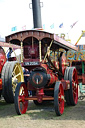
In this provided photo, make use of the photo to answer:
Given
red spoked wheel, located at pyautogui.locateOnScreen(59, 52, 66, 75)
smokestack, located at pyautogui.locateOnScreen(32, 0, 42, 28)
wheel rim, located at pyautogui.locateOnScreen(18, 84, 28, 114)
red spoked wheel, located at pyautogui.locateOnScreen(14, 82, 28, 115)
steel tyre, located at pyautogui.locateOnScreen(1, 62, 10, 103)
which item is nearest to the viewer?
red spoked wheel, located at pyautogui.locateOnScreen(14, 82, 28, 115)

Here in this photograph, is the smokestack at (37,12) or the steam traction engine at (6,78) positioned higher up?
the smokestack at (37,12)

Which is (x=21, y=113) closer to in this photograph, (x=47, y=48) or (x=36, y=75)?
(x=36, y=75)

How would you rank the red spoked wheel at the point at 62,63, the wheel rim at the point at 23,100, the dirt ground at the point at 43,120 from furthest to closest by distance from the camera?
the red spoked wheel at the point at 62,63 < the wheel rim at the point at 23,100 < the dirt ground at the point at 43,120

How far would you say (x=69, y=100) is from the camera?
480cm

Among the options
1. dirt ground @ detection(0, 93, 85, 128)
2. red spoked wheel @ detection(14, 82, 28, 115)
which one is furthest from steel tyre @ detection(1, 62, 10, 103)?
dirt ground @ detection(0, 93, 85, 128)

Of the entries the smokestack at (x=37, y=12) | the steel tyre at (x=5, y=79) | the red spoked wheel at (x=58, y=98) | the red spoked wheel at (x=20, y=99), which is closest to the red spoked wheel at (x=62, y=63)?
the red spoked wheel at (x=58, y=98)

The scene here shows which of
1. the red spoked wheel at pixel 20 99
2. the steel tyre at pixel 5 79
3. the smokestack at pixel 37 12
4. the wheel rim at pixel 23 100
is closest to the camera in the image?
the red spoked wheel at pixel 20 99

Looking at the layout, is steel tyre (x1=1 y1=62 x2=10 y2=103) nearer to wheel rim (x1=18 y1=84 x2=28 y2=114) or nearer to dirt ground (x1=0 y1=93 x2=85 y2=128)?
wheel rim (x1=18 y1=84 x2=28 y2=114)

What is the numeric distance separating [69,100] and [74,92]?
387 millimetres

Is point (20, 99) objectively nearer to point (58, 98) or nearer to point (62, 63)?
point (58, 98)

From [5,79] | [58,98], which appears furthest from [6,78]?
[58,98]

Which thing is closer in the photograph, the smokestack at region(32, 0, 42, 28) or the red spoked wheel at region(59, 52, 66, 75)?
the red spoked wheel at region(59, 52, 66, 75)

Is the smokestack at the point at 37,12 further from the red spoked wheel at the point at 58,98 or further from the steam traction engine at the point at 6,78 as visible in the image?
the red spoked wheel at the point at 58,98

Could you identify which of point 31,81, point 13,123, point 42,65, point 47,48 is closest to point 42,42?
point 47,48
